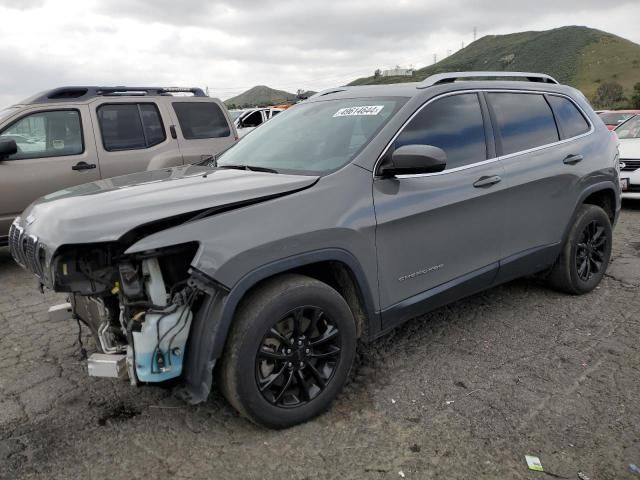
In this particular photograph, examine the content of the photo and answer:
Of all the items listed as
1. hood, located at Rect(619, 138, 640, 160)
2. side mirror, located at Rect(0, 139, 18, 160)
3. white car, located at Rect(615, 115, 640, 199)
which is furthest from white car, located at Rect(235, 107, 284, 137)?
side mirror, located at Rect(0, 139, 18, 160)

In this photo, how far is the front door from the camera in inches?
123

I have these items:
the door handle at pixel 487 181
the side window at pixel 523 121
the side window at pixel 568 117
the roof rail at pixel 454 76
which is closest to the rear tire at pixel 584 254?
the side window at pixel 568 117

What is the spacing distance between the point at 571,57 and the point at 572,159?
10534 centimetres

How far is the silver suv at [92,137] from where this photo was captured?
19.5ft

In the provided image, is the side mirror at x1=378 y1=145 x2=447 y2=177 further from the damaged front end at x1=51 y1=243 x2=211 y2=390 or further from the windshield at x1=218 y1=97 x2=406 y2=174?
the damaged front end at x1=51 y1=243 x2=211 y2=390

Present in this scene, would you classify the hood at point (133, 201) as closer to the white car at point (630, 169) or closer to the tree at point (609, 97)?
the white car at point (630, 169)

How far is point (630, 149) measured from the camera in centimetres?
882

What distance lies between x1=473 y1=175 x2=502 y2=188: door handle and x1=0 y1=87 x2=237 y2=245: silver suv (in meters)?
4.47

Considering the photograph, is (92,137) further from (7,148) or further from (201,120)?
(201,120)

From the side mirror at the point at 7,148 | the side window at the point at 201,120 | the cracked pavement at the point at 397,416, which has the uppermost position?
the side window at the point at 201,120

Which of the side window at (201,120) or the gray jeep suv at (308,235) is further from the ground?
the side window at (201,120)

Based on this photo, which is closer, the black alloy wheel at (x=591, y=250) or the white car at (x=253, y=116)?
the black alloy wheel at (x=591, y=250)

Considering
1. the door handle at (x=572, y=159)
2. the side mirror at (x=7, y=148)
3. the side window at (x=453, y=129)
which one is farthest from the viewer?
the side mirror at (x=7, y=148)

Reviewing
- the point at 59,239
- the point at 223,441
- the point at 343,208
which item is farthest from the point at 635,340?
the point at 59,239
